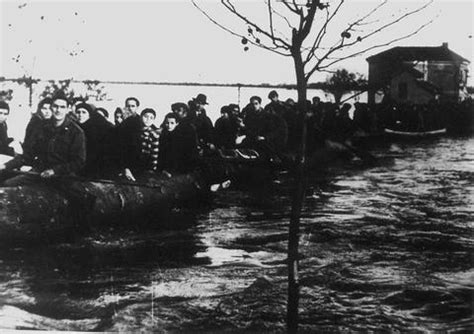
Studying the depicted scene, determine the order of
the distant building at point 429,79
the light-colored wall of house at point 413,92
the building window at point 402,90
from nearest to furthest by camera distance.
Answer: the distant building at point 429,79, the light-colored wall of house at point 413,92, the building window at point 402,90

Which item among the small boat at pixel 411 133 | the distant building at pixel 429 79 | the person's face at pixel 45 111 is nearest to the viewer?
the person's face at pixel 45 111

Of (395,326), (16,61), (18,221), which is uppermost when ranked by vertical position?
(16,61)

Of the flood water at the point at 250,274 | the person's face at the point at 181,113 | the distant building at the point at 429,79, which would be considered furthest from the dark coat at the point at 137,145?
the distant building at the point at 429,79

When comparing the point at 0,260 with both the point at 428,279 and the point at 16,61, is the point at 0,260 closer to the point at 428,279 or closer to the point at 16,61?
the point at 428,279

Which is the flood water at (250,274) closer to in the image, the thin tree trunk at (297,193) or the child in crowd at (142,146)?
the thin tree trunk at (297,193)

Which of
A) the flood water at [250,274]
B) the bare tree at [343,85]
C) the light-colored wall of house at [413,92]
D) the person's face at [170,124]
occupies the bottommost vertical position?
the flood water at [250,274]

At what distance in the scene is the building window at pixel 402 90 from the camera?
4500 cm

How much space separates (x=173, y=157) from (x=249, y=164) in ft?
10.4

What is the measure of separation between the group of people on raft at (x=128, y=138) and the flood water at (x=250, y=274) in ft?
3.20

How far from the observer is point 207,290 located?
580 cm

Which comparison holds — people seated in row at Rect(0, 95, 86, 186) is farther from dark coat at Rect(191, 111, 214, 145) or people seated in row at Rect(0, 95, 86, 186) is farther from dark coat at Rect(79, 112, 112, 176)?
dark coat at Rect(191, 111, 214, 145)

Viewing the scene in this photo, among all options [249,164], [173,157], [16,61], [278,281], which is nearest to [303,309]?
[278,281]

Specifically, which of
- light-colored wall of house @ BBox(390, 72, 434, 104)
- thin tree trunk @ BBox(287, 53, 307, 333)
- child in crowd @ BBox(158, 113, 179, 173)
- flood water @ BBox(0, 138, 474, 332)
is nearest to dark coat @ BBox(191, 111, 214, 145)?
flood water @ BBox(0, 138, 474, 332)

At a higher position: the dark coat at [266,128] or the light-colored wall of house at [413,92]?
the light-colored wall of house at [413,92]
